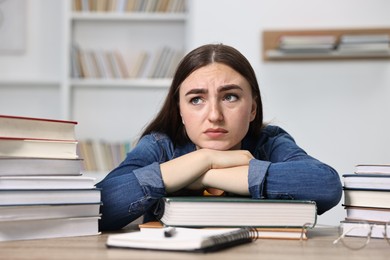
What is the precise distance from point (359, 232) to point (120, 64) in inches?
112

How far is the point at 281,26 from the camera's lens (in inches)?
143

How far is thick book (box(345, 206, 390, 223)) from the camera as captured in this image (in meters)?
1.31

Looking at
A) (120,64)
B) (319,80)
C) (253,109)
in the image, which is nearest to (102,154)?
(120,64)

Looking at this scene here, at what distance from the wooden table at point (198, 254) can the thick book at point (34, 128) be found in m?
0.20

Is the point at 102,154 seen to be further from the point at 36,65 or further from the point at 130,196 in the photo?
the point at 130,196

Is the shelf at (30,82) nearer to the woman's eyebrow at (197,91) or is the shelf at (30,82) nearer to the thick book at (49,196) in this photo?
the woman's eyebrow at (197,91)

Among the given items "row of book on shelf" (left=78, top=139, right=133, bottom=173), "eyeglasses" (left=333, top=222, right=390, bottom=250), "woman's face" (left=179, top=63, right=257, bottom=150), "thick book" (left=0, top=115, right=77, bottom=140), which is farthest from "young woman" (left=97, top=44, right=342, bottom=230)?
"row of book on shelf" (left=78, top=139, right=133, bottom=173)

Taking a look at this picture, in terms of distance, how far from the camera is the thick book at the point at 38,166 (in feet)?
3.90

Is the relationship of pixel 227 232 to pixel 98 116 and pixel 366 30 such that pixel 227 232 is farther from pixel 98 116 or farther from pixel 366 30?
pixel 98 116

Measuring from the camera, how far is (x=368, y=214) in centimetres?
132

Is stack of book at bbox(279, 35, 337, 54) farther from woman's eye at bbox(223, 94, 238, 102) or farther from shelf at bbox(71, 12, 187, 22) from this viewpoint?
woman's eye at bbox(223, 94, 238, 102)

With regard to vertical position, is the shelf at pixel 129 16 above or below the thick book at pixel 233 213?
above

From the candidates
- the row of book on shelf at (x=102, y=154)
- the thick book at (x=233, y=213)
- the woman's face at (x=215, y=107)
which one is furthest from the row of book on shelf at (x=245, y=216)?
the row of book on shelf at (x=102, y=154)

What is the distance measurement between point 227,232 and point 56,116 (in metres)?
3.11
